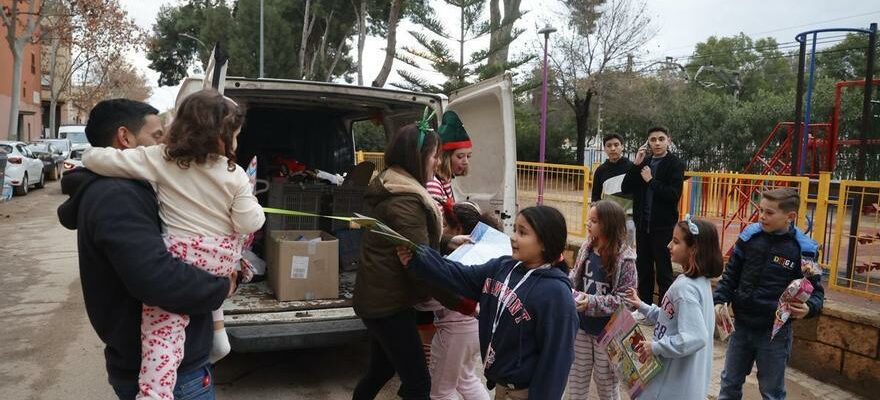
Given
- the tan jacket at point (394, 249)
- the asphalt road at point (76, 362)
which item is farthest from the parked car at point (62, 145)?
the tan jacket at point (394, 249)

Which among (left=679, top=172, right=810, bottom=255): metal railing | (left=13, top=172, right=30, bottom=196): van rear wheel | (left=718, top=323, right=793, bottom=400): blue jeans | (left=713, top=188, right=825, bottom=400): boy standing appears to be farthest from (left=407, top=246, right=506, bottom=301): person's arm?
(left=13, top=172, right=30, bottom=196): van rear wheel

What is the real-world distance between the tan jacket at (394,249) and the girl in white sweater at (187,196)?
0.93m

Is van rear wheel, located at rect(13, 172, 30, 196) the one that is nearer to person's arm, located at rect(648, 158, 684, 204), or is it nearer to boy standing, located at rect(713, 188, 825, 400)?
person's arm, located at rect(648, 158, 684, 204)

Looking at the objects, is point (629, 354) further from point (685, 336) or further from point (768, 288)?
point (768, 288)

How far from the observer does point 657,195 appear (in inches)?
203

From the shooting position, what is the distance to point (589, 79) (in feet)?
80.9

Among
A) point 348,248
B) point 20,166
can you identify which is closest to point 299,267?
point 348,248

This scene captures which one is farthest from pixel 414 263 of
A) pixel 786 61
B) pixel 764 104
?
pixel 786 61

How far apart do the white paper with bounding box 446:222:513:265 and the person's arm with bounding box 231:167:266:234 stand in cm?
104

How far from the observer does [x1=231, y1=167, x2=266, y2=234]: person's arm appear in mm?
1942

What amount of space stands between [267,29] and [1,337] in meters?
24.0

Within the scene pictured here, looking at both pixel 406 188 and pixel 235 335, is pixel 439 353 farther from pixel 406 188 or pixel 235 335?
pixel 235 335

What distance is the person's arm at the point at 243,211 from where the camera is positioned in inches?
76.5

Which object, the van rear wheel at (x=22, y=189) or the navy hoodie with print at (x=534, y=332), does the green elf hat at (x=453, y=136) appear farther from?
the van rear wheel at (x=22, y=189)
